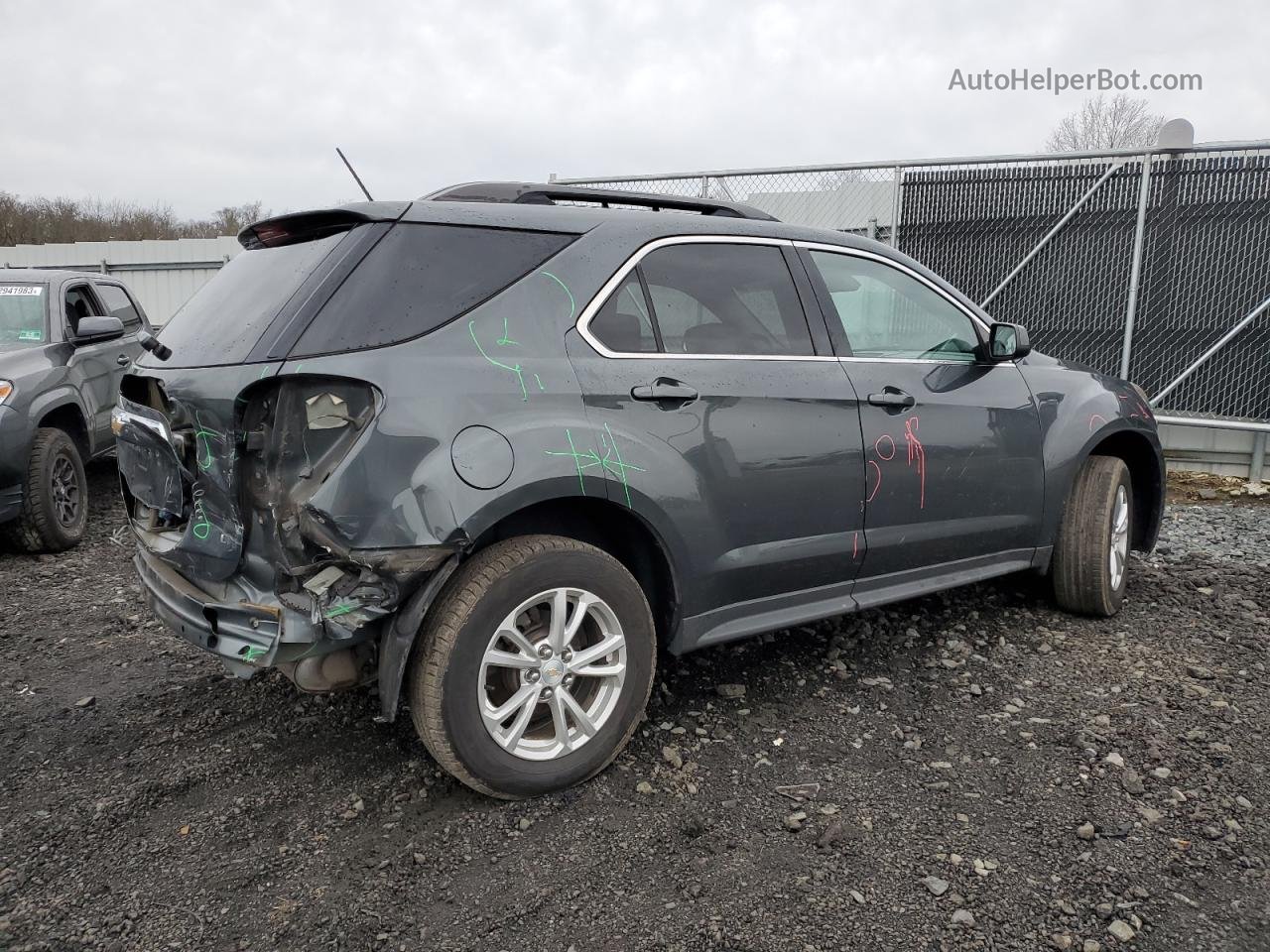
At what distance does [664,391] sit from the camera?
2.86m

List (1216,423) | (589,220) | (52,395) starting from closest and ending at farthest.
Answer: (589,220) → (52,395) → (1216,423)

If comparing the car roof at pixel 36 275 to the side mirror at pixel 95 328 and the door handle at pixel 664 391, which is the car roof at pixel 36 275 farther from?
the door handle at pixel 664 391

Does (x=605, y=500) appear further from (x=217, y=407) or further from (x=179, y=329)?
(x=179, y=329)

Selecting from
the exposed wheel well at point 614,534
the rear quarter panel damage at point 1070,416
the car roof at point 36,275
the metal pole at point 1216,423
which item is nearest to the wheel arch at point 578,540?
the exposed wheel well at point 614,534

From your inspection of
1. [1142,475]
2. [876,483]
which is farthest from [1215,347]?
[876,483]

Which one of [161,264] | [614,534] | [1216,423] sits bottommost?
[1216,423]

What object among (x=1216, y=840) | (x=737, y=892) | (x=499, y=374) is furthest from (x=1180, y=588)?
(x=499, y=374)

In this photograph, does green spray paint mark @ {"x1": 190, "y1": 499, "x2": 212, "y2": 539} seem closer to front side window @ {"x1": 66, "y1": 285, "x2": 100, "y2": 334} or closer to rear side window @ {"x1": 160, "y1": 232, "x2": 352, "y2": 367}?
rear side window @ {"x1": 160, "y1": 232, "x2": 352, "y2": 367}

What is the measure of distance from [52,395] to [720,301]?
186 inches

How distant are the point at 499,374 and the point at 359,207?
2.24ft

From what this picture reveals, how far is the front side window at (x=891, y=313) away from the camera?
3.49m

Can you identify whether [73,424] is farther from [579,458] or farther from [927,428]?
[927,428]

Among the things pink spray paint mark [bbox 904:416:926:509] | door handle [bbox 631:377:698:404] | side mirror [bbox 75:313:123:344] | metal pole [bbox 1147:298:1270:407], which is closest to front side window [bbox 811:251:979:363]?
pink spray paint mark [bbox 904:416:926:509]

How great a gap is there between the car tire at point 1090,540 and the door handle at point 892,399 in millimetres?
1274
